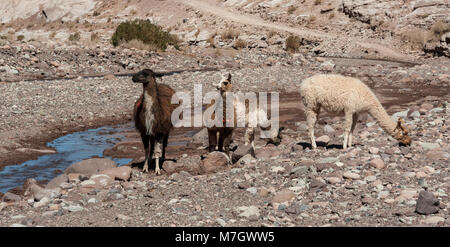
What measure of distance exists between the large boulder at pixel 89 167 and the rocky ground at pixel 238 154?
26mm

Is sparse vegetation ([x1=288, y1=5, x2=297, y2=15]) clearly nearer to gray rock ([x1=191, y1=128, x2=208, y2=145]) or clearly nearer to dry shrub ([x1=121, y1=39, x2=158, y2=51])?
dry shrub ([x1=121, y1=39, x2=158, y2=51])

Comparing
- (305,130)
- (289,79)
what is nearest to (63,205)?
(305,130)

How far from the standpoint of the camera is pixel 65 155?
13.2m

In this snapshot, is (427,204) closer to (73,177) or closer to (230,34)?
(73,177)

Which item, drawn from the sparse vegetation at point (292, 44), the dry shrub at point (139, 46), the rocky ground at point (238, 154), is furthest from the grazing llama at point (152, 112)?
the sparse vegetation at point (292, 44)

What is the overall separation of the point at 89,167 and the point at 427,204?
6907 mm

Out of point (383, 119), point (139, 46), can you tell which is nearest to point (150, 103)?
point (383, 119)

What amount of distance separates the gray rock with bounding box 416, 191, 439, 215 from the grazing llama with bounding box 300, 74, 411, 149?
3.61 meters

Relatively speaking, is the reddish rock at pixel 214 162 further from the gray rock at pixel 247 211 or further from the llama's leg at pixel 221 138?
the gray rock at pixel 247 211

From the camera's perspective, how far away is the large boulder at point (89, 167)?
10.8 meters

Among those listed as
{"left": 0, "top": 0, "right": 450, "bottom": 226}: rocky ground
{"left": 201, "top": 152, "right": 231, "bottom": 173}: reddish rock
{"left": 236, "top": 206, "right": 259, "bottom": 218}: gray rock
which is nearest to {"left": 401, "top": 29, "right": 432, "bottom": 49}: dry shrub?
{"left": 0, "top": 0, "right": 450, "bottom": 226}: rocky ground

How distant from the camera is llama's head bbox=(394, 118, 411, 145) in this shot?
10375mm

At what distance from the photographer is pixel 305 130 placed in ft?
48.4

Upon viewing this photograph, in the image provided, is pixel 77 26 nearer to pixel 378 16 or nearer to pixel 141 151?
pixel 378 16
